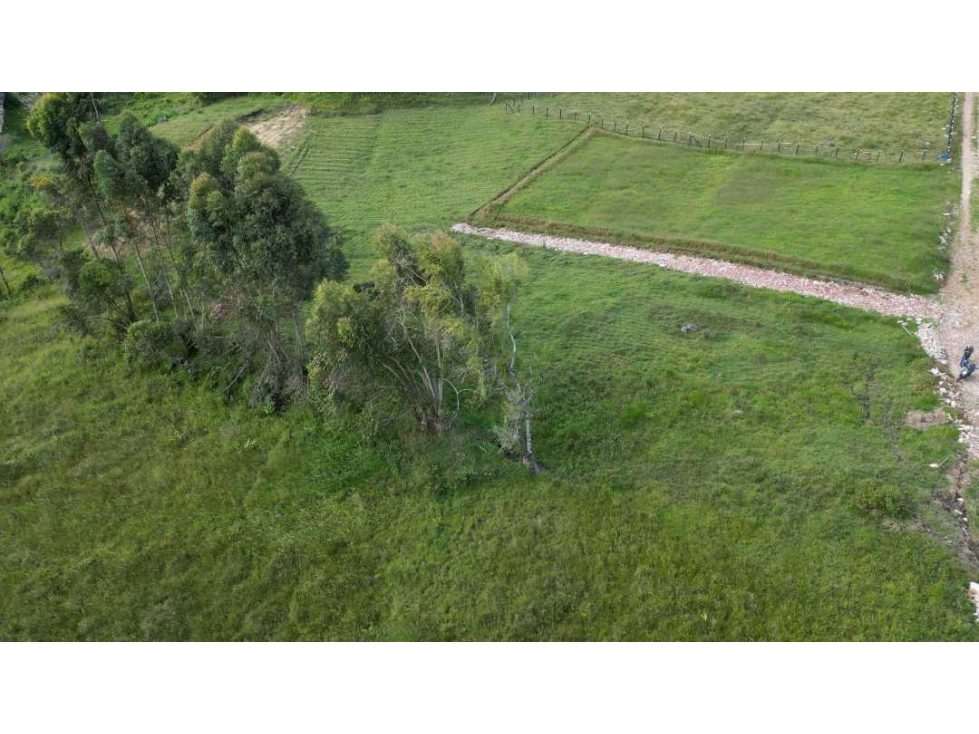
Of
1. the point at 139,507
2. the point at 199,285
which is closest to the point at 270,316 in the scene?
the point at 199,285

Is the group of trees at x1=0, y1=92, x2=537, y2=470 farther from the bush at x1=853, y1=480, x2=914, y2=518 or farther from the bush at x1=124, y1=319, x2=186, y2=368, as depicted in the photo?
the bush at x1=853, y1=480, x2=914, y2=518

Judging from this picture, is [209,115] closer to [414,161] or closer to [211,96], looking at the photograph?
[211,96]

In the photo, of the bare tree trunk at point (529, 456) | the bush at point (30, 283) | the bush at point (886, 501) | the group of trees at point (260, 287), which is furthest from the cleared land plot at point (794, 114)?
the bush at point (30, 283)

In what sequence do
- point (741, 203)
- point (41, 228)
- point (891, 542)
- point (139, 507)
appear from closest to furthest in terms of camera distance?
point (891, 542)
point (139, 507)
point (41, 228)
point (741, 203)

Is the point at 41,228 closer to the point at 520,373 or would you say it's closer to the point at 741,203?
the point at 520,373

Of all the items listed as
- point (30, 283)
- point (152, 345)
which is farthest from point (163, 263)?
point (30, 283)
